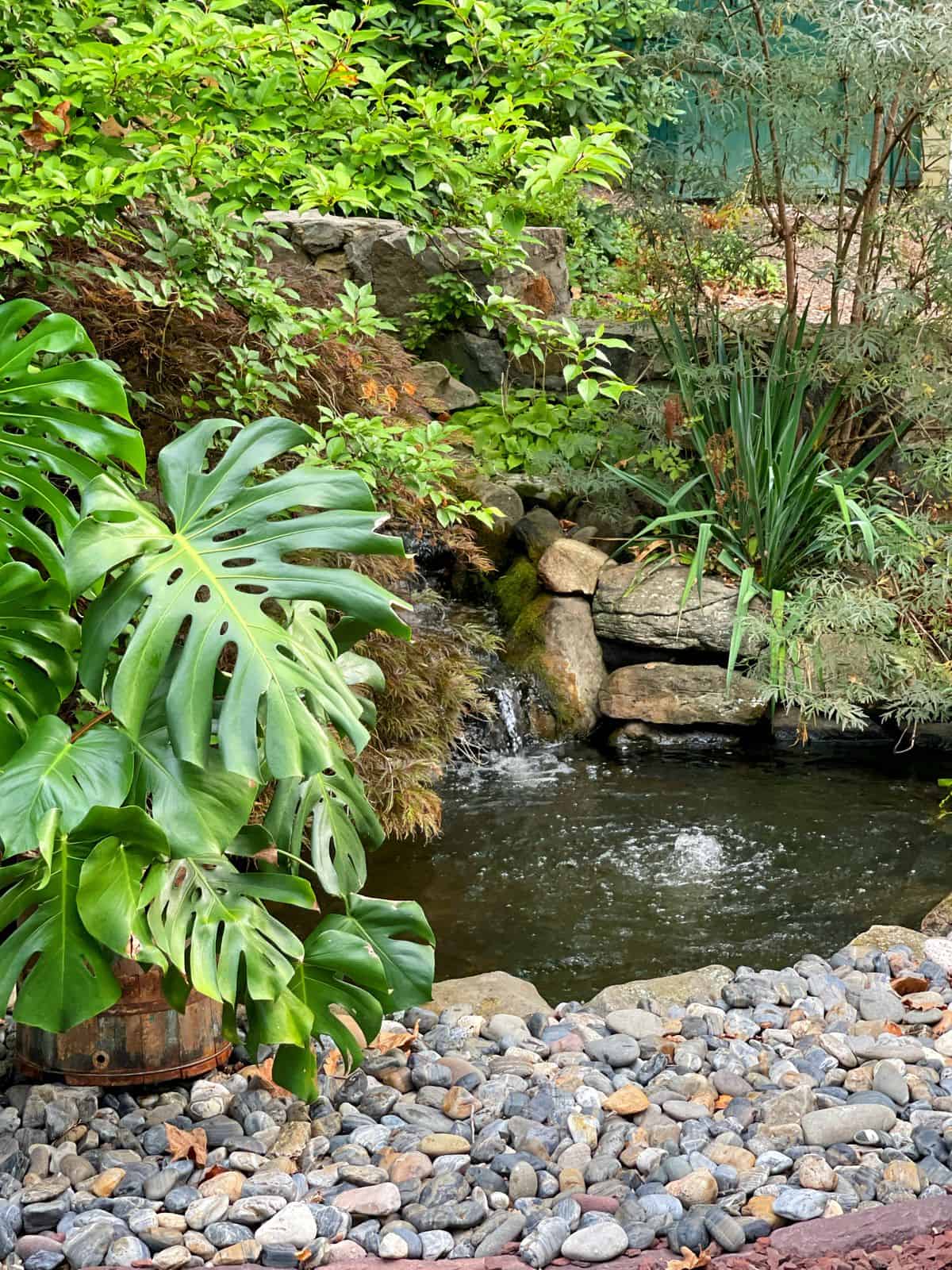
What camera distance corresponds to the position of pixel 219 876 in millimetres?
2021

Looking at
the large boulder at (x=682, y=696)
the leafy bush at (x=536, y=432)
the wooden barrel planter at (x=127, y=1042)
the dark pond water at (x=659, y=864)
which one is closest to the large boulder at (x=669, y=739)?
the large boulder at (x=682, y=696)

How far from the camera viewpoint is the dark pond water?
349 cm

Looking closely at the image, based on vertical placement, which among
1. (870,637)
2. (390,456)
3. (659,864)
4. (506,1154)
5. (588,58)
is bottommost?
(659,864)

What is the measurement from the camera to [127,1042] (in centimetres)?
220

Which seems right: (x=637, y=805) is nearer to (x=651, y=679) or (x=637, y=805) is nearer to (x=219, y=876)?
(x=651, y=679)

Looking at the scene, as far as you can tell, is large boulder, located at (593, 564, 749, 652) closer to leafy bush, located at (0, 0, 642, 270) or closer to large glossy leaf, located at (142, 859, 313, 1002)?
leafy bush, located at (0, 0, 642, 270)

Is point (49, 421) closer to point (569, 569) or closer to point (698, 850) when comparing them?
point (698, 850)

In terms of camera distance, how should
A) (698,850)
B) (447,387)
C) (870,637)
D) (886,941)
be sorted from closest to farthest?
(886,941) < (698,850) < (870,637) < (447,387)

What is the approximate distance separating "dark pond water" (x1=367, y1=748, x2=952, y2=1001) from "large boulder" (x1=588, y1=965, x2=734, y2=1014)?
0.28 m

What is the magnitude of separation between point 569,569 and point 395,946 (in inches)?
131


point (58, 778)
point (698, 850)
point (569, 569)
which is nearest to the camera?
point (58, 778)

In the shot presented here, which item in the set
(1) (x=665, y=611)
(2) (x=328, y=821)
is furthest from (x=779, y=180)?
(2) (x=328, y=821)

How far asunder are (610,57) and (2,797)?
190 cm

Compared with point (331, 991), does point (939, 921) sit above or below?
below
